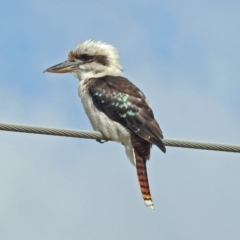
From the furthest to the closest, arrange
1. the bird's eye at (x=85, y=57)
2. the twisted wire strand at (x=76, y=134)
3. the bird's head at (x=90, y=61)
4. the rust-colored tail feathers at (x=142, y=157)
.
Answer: the bird's eye at (x=85, y=57) → the bird's head at (x=90, y=61) → the rust-colored tail feathers at (x=142, y=157) → the twisted wire strand at (x=76, y=134)

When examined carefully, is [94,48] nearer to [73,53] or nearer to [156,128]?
[73,53]

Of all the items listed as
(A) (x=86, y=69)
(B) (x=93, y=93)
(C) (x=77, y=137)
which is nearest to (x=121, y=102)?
(B) (x=93, y=93)

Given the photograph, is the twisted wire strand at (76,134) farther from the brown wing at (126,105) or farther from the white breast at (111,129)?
the white breast at (111,129)

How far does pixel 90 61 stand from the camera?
413 inches

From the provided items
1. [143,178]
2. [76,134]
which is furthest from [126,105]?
[76,134]

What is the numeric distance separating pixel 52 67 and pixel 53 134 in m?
3.38

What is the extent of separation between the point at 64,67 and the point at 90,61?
30 centimetres

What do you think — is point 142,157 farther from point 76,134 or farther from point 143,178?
point 76,134

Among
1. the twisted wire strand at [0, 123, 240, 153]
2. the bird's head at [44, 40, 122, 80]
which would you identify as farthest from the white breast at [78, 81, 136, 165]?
the twisted wire strand at [0, 123, 240, 153]

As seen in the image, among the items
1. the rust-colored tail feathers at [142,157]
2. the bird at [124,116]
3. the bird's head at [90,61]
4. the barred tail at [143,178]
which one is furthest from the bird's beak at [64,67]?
the barred tail at [143,178]

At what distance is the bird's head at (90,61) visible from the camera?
409 inches

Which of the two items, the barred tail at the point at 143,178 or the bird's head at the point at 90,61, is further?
the bird's head at the point at 90,61

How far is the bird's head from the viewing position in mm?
10398

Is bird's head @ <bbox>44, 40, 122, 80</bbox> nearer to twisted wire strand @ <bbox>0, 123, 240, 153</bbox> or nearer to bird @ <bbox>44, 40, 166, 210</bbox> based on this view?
bird @ <bbox>44, 40, 166, 210</bbox>
